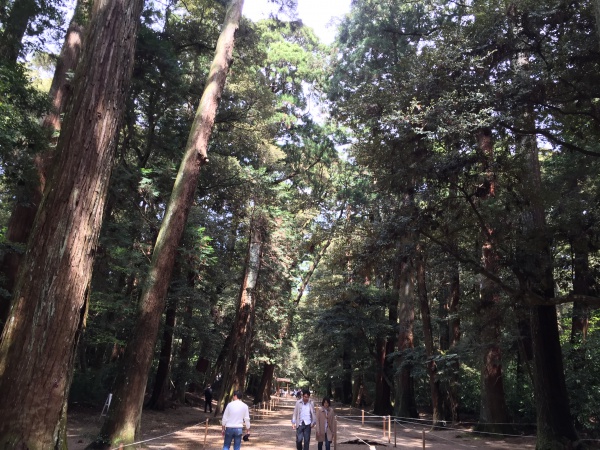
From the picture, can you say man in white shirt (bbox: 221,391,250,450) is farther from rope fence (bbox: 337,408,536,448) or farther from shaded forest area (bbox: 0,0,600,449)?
rope fence (bbox: 337,408,536,448)

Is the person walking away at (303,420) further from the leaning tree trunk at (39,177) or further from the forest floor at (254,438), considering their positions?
the leaning tree trunk at (39,177)

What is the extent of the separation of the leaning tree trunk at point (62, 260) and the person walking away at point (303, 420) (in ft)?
15.8

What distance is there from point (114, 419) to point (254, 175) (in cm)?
964

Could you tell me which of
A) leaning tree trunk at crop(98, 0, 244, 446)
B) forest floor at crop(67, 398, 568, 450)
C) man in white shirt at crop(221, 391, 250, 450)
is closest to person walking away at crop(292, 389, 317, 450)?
man in white shirt at crop(221, 391, 250, 450)

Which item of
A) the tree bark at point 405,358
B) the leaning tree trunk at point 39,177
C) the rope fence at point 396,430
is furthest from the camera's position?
the tree bark at point 405,358

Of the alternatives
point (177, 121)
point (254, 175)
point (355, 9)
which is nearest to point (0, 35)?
point (177, 121)

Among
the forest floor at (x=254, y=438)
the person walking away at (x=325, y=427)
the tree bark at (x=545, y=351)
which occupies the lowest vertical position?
the forest floor at (x=254, y=438)

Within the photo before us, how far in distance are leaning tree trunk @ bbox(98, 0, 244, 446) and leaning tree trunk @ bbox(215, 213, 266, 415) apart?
24.6 ft

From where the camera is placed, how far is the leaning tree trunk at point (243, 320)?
15961 millimetres

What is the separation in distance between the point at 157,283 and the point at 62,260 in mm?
3698

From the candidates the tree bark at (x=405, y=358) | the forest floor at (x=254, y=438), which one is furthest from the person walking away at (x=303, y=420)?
the tree bark at (x=405, y=358)

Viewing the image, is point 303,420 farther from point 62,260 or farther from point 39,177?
point 39,177

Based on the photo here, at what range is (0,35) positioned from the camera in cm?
1052

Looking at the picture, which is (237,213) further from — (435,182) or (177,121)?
(435,182)
